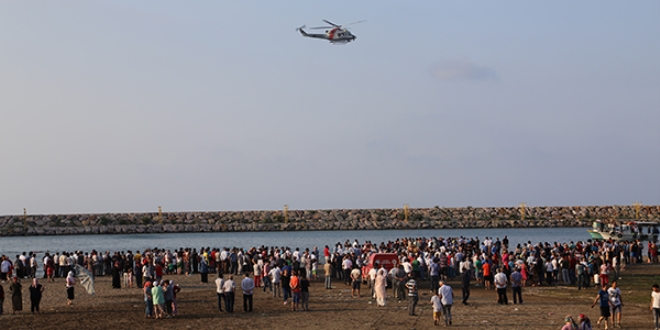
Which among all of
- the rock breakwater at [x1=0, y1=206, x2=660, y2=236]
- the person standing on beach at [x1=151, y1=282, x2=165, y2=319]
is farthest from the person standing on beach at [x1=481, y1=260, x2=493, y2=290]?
the rock breakwater at [x1=0, y1=206, x2=660, y2=236]

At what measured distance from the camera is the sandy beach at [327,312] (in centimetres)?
2200

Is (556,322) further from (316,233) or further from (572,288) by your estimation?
(316,233)

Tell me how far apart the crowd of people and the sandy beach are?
19.8 inches

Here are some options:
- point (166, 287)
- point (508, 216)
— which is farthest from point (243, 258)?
point (508, 216)

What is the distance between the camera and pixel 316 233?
115688 millimetres

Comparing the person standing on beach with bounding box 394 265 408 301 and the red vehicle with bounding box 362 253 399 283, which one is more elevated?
the red vehicle with bounding box 362 253 399 283

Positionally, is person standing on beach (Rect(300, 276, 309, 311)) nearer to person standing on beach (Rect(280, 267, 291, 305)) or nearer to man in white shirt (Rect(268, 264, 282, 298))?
person standing on beach (Rect(280, 267, 291, 305))

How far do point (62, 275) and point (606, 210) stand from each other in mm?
99099

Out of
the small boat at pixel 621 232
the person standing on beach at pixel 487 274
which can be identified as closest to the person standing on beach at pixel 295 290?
the person standing on beach at pixel 487 274

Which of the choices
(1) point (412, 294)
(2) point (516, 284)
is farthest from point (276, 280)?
(2) point (516, 284)

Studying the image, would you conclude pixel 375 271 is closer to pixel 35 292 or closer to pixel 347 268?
pixel 347 268

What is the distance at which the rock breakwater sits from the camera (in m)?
117

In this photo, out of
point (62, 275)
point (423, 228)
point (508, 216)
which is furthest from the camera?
point (508, 216)

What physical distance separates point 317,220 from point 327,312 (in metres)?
98.7
